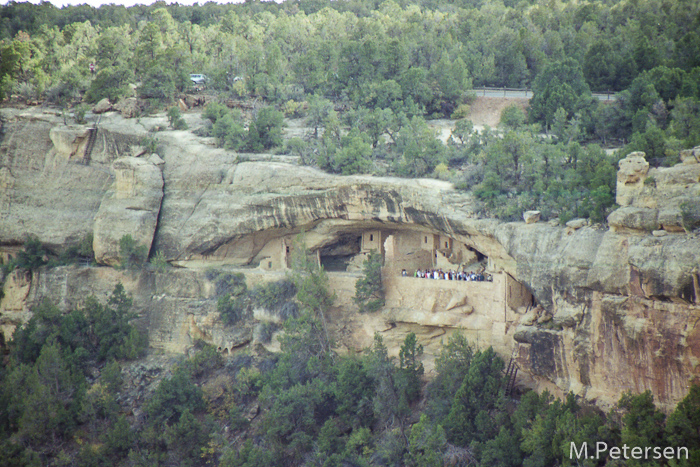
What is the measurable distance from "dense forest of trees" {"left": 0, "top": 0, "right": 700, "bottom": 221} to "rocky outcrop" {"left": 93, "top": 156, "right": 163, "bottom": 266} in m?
4.32

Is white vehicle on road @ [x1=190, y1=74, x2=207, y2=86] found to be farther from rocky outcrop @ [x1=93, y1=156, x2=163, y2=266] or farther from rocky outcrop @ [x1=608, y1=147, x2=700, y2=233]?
rocky outcrop @ [x1=608, y1=147, x2=700, y2=233]

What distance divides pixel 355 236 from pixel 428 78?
1360 cm

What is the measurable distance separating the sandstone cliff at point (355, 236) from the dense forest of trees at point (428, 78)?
6.53 ft

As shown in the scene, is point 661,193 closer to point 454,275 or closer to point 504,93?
point 454,275

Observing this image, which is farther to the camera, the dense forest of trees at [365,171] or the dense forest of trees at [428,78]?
the dense forest of trees at [428,78]

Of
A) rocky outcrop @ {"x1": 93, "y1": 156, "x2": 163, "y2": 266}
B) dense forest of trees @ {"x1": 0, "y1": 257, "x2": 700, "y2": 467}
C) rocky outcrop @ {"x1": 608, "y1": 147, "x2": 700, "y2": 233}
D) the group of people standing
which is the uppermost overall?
rocky outcrop @ {"x1": 608, "y1": 147, "x2": 700, "y2": 233}

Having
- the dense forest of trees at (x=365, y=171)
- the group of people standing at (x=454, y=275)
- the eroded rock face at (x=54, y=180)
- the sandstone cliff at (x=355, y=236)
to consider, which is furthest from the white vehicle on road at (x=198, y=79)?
the group of people standing at (x=454, y=275)

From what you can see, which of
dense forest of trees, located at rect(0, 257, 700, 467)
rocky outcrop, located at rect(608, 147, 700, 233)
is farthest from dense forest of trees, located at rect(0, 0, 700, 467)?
rocky outcrop, located at rect(608, 147, 700, 233)

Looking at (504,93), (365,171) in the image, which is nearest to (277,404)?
(365,171)

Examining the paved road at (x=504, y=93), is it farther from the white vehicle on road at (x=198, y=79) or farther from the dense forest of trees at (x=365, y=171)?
the white vehicle on road at (x=198, y=79)

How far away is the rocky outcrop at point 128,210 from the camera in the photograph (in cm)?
4059

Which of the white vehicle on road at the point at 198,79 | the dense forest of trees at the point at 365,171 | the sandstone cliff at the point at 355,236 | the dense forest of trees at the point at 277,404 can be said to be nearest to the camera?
the sandstone cliff at the point at 355,236

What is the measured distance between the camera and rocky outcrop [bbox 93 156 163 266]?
40.6 metres

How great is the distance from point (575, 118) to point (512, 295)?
12.0m
